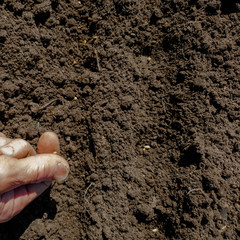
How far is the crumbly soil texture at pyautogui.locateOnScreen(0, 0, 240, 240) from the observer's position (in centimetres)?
168

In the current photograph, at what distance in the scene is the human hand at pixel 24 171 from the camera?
144cm

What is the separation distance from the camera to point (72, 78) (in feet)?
6.19

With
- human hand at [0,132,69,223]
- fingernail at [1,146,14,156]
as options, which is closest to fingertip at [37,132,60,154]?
human hand at [0,132,69,223]

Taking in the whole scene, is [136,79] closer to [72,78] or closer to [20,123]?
[72,78]

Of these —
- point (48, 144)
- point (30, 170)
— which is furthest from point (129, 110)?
point (30, 170)

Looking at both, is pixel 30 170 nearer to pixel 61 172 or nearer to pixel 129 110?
pixel 61 172

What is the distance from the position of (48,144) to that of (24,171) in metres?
0.31

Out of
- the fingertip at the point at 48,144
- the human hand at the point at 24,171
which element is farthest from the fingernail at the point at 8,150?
the fingertip at the point at 48,144

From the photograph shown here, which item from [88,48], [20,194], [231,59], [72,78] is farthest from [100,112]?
[231,59]

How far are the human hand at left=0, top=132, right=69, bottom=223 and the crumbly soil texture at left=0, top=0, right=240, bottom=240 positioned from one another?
0.48 ft

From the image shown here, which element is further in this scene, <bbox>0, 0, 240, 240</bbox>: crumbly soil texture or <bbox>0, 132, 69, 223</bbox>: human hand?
<bbox>0, 0, 240, 240</bbox>: crumbly soil texture

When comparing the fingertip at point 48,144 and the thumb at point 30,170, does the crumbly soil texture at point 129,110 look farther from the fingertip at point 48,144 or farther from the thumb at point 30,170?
the thumb at point 30,170

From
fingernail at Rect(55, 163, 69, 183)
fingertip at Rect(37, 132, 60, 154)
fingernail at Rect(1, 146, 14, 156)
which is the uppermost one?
fingernail at Rect(1, 146, 14, 156)

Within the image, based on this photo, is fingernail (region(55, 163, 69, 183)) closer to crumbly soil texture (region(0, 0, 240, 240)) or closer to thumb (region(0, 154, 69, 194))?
thumb (region(0, 154, 69, 194))
